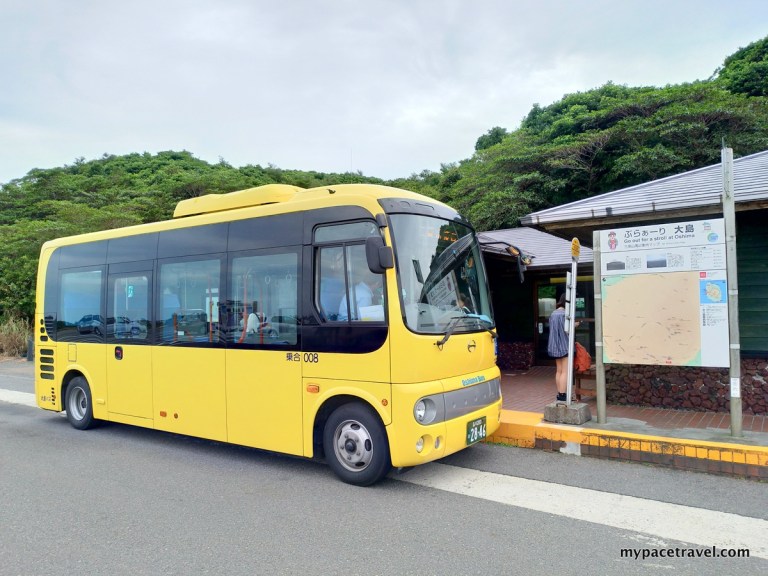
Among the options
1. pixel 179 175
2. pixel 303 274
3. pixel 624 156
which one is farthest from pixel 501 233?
pixel 179 175

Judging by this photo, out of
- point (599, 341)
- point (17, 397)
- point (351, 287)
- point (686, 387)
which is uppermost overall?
point (351, 287)

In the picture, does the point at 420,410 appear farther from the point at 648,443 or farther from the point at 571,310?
the point at 571,310

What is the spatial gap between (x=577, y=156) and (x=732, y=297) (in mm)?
15680

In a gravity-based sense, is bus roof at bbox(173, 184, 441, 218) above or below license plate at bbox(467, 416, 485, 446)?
above

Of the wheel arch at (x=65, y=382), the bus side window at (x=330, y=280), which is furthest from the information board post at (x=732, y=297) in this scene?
the wheel arch at (x=65, y=382)

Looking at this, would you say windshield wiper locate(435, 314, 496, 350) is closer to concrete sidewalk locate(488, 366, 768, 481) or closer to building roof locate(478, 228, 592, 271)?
concrete sidewalk locate(488, 366, 768, 481)

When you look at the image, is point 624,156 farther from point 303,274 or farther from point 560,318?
point 303,274

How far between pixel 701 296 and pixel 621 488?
2.57 m

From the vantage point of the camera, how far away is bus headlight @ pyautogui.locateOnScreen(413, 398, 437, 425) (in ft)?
16.7

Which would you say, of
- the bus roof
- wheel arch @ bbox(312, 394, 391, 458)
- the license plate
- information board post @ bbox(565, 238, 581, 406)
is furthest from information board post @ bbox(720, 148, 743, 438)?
wheel arch @ bbox(312, 394, 391, 458)

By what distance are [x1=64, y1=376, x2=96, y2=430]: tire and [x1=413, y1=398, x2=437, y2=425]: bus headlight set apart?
5753 mm

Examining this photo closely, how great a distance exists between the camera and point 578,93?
25859 millimetres

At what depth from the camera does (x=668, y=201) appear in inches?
273

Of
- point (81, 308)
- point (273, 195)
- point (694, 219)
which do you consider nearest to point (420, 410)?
point (273, 195)
